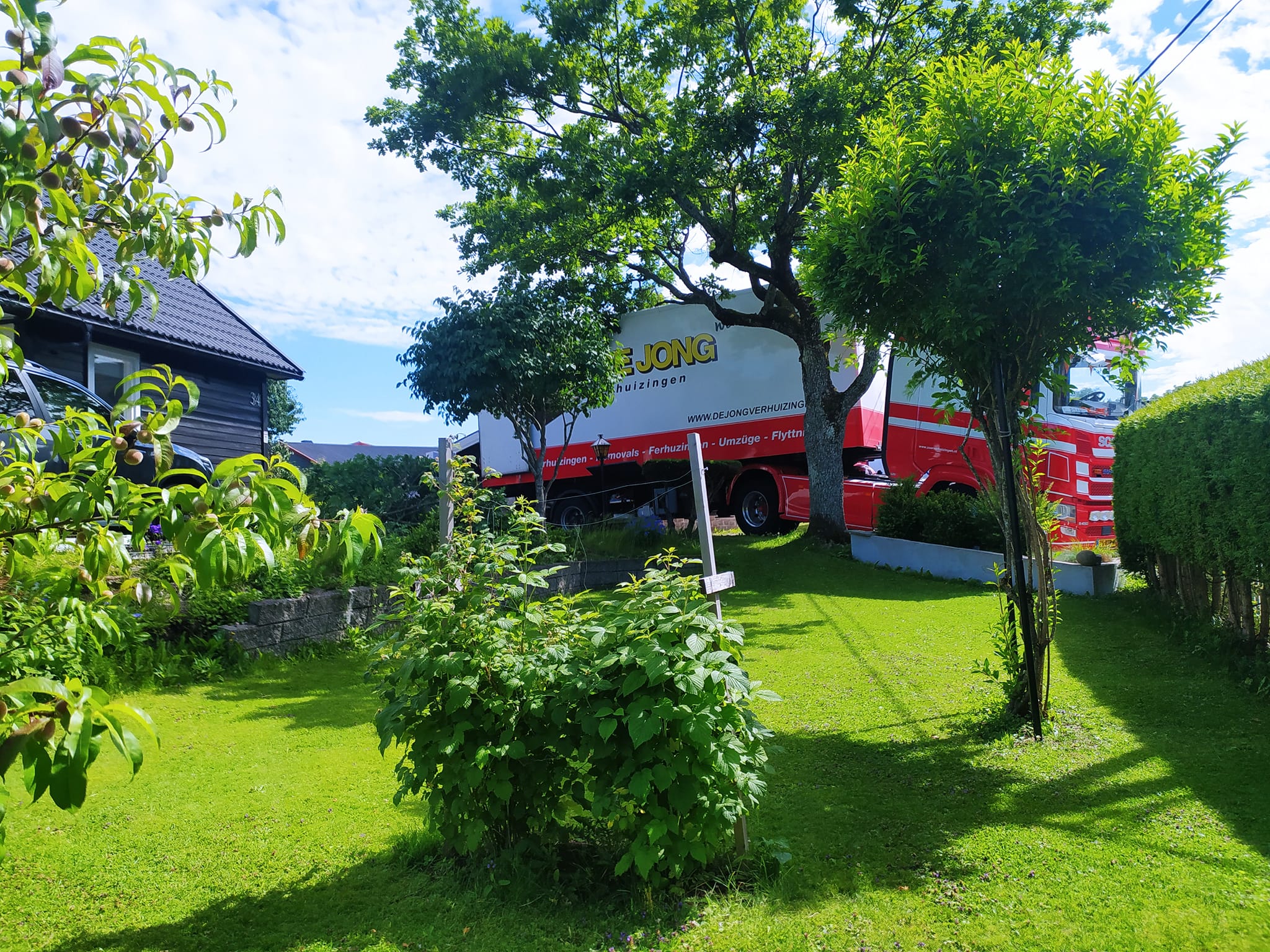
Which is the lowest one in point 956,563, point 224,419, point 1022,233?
point 956,563

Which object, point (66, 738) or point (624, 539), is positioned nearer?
point (66, 738)

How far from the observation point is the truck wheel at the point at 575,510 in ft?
52.9

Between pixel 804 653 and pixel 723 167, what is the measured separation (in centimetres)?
779

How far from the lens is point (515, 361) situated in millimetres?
11203

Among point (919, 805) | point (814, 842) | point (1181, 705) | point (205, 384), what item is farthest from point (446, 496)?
point (205, 384)

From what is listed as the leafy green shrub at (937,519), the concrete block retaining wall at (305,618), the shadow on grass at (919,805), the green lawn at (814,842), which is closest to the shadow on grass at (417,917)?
the green lawn at (814,842)

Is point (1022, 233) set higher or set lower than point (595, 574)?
higher

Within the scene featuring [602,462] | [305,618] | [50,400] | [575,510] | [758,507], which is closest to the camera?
[305,618]

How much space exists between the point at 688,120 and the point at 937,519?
6.62 m

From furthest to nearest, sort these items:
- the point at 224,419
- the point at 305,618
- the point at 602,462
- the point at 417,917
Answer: the point at 224,419, the point at 602,462, the point at 305,618, the point at 417,917

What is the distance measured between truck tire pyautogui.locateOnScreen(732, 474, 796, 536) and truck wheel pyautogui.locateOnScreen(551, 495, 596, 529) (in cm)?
287

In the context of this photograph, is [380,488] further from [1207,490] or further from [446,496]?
[1207,490]

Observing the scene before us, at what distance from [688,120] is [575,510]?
304 inches

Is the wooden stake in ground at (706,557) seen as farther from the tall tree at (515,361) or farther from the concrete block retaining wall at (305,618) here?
the tall tree at (515,361)
